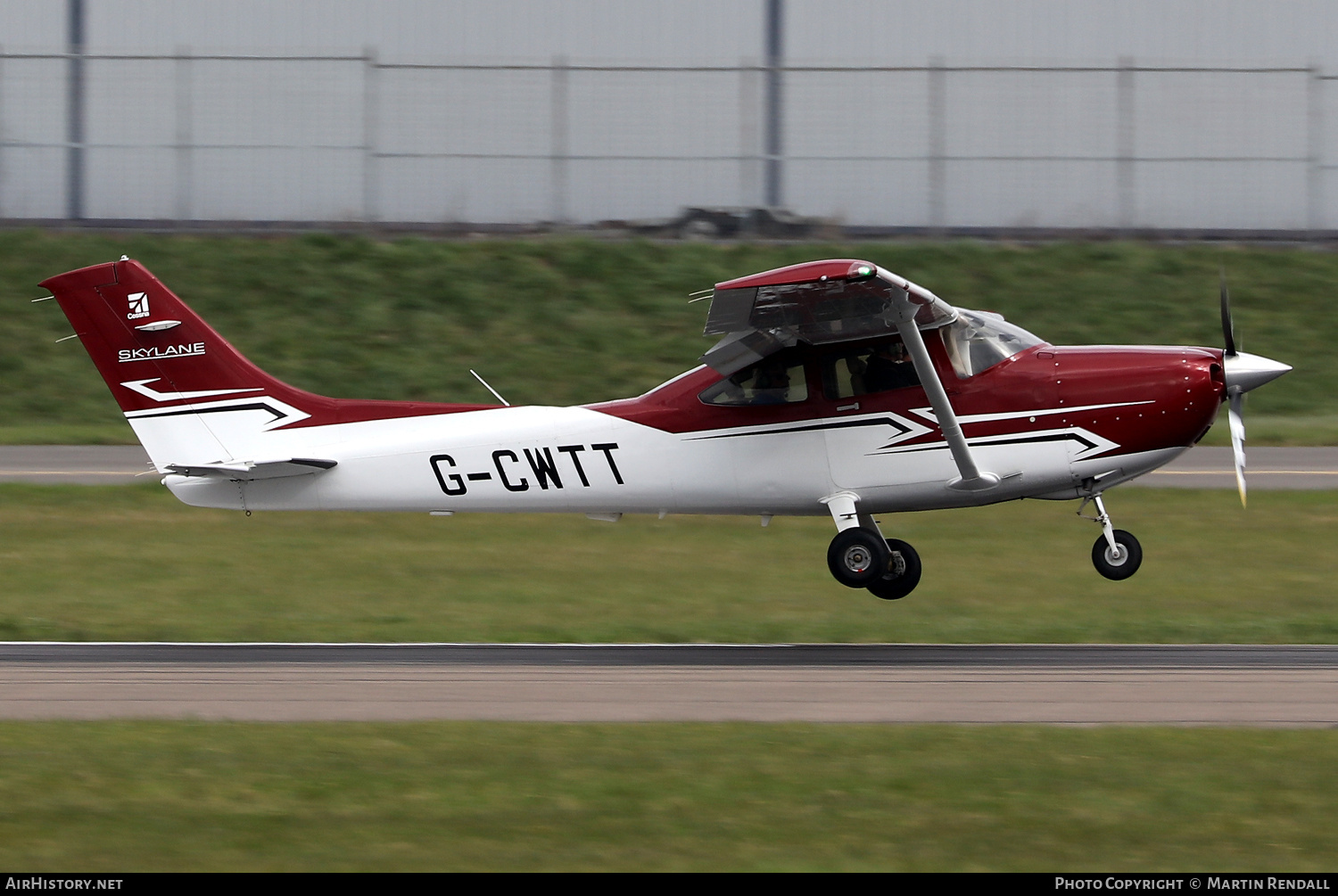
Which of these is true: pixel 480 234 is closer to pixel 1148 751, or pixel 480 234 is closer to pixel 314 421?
pixel 314 421

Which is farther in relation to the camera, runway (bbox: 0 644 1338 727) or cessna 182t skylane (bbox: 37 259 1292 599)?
cessna 182t skylane (bbox: 37 259 1292 599)

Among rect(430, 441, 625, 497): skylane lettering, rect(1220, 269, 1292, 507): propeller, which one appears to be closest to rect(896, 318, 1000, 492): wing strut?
rect(1220, 269, 1292, 507): propeller

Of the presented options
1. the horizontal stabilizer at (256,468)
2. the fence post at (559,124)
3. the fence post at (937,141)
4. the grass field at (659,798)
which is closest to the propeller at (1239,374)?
the grass field at (659,798)

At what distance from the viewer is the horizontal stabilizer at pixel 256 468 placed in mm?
13898

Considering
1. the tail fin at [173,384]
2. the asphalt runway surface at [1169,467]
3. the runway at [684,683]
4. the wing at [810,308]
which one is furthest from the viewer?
the asphalt runway surface at [1169,467]

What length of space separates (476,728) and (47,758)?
243 cm

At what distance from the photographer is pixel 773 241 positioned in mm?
29297

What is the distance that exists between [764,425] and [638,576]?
3.13 m

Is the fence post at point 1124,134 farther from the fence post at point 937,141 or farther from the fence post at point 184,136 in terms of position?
the fence post at point 184,136

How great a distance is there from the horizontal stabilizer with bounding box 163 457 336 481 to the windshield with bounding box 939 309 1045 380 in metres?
5.48

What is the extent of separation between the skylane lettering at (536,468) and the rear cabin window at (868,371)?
195 centimetres

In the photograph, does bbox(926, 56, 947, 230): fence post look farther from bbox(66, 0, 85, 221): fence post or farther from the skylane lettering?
the skylane lettering

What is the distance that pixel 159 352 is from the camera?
1431cm

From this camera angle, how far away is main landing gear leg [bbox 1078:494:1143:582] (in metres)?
13.4
